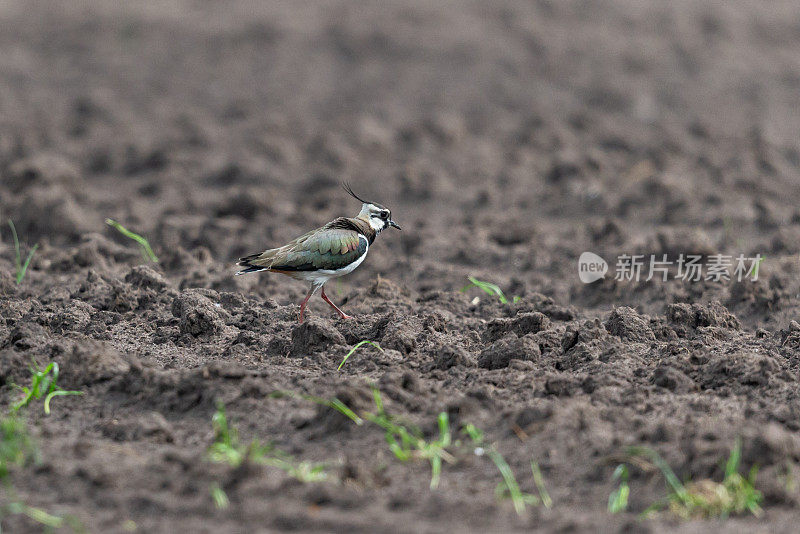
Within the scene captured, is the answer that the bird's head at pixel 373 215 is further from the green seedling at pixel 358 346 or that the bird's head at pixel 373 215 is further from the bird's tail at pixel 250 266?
the green seedling at pixel 358 346

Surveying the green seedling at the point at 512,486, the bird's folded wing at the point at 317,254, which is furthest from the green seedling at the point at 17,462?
the bird's folded wing at the point at 317,254

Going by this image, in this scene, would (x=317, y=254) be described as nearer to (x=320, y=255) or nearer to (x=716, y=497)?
(x=320, y=255)

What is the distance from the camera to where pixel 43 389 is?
5191 mm

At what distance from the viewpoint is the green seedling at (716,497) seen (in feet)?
13.3

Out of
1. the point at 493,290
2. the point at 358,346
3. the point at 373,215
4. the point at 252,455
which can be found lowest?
the point at 252,455

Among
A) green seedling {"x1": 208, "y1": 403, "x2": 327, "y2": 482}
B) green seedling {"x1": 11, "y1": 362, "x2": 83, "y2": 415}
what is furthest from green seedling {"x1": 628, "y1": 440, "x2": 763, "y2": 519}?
green seedling {"x1": 11, "y1": 362, "x2": 83, "y2": 415}

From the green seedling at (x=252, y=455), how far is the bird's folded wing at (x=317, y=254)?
5.15ft

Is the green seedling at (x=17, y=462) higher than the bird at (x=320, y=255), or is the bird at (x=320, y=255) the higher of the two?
the bird at (x=320, y=255)

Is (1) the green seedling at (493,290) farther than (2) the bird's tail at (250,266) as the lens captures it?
Yes

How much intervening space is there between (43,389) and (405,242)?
14.2ft

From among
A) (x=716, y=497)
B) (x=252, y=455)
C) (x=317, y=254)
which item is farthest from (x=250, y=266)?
(x=716, y=497)

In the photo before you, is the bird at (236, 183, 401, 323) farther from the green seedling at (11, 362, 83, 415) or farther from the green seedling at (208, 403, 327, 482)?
the green seedling at (208, 403, 327, 482)

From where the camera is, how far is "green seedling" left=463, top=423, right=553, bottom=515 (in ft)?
13.6

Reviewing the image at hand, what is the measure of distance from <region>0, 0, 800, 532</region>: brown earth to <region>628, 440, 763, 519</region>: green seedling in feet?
0.24
